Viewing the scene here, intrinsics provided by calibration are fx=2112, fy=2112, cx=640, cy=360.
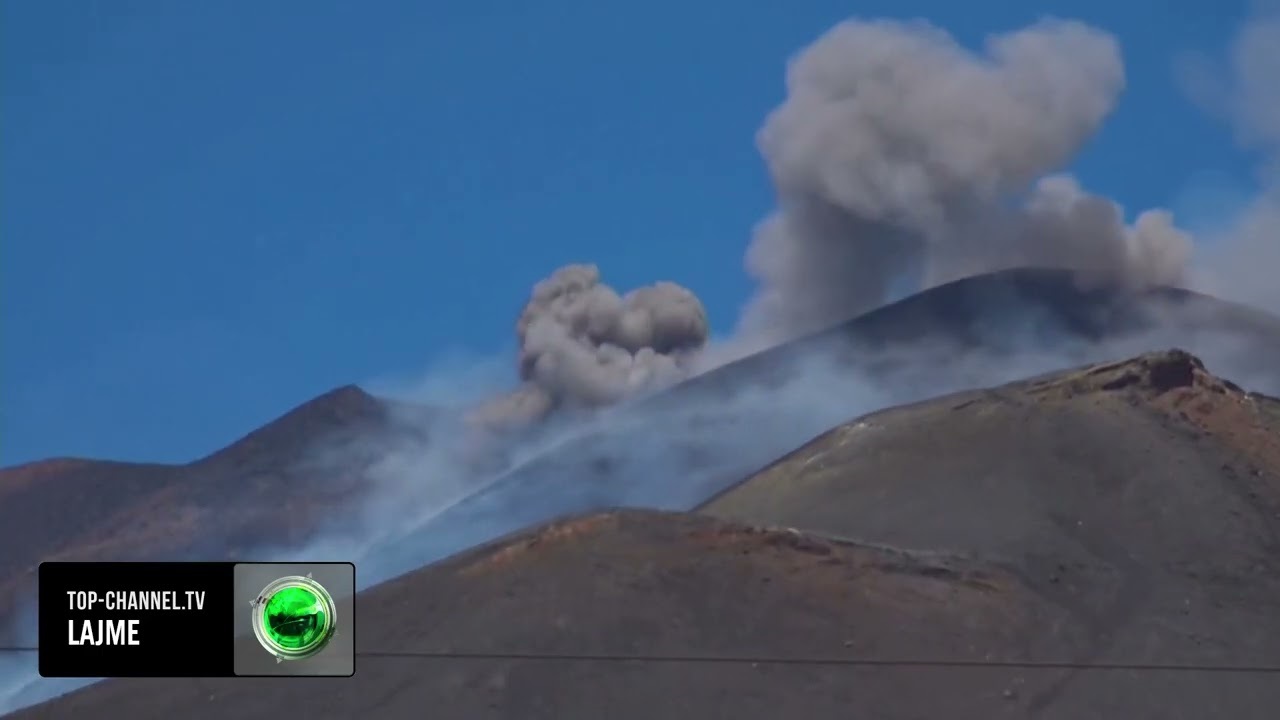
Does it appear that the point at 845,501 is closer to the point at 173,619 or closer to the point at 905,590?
the point at 905,590

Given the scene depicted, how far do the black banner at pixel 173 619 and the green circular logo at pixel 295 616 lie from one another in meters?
0.02

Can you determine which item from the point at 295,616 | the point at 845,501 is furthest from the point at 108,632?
the point at 845,501

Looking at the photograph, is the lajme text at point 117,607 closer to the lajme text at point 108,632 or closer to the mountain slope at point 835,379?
the lajme text at point 108,632

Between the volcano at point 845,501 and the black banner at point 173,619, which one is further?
the volcano at point 845,501

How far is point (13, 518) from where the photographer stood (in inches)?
1287

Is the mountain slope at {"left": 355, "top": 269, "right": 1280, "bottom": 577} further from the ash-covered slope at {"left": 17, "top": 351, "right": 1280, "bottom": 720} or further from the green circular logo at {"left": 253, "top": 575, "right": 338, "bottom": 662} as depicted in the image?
the green circular logo at {"left": 253, "top": 575, "right": 338, "bottom": 662}

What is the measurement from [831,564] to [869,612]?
167 cm

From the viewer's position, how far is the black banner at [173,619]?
66.7 feet

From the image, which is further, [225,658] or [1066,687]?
[1066,687]

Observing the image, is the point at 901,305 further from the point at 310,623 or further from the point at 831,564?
the point at 310,623

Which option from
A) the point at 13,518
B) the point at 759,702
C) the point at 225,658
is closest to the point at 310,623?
the point at 225,658

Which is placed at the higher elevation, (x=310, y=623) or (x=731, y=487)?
(x=731, y=487)

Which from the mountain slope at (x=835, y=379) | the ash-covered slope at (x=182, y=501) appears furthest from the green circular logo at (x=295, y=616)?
the mountain slope at (x=835, y=379)

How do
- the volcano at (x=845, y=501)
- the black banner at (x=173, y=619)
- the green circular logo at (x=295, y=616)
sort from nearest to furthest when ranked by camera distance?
the black banner at (x=173, y=619) → the green circular logo at (x=295, y=616) → the volcano at (x=845, y=501)
